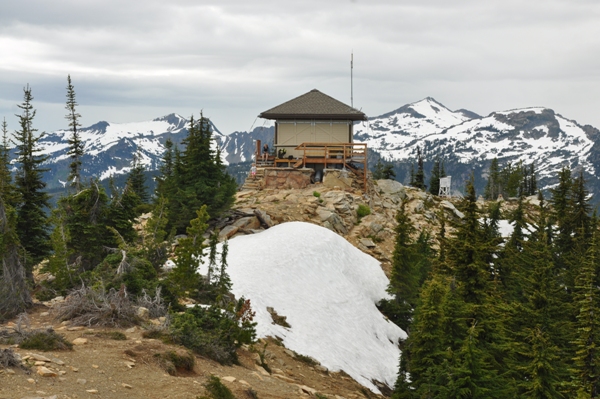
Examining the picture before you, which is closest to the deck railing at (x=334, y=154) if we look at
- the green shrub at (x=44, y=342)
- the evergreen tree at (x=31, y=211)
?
the evergreen tree at (x=31, y=211)

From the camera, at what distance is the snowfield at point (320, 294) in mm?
22781

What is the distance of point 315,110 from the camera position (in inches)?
1937

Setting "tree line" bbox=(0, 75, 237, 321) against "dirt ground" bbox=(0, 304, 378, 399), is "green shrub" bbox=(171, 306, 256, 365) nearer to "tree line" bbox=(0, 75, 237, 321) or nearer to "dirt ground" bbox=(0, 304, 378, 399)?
"dirt ground" bbox=(0, 304, 378, 399)

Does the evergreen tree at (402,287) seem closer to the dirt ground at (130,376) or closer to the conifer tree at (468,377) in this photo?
the dirt ground at (130,376)

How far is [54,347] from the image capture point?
44.9ft

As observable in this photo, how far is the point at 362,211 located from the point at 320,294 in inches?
634

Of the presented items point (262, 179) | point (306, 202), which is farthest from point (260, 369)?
point (262, 179)

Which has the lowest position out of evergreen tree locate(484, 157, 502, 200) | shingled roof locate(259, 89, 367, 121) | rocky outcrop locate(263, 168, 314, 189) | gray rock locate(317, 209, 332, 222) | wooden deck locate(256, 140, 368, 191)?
evergreen tree locate(484, 157, 502, 200)

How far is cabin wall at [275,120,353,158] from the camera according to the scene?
4928 centimetres

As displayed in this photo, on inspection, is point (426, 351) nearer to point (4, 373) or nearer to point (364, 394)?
point (364, 394)

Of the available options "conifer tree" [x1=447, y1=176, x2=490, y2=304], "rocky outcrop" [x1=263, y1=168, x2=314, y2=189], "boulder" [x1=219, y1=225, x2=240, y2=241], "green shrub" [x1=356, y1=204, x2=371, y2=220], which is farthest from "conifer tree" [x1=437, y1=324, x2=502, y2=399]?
"rocky outcrop" [x1=263, y1=168, x2=314, y2=189]

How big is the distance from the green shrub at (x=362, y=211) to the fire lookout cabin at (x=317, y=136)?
14.6ft

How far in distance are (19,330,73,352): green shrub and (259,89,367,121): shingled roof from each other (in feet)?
118

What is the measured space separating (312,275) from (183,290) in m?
10.0
